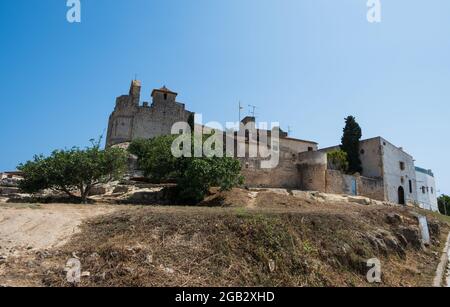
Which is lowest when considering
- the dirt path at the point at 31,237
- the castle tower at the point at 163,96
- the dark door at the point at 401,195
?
the dirt path at the point at 31,237

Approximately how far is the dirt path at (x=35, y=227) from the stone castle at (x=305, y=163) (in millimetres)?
18580

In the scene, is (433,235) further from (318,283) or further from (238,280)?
(238,280)

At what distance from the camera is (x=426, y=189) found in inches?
1806

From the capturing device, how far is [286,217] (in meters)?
11.0

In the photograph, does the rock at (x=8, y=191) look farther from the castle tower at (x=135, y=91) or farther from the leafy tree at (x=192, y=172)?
the castle tower at (x=135, y=91)

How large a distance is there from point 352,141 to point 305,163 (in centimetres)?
1075

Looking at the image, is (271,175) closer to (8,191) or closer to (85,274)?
(8,191)

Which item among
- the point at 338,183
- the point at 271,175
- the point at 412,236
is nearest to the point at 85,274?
the point at 412,236

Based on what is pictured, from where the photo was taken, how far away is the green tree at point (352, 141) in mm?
38344

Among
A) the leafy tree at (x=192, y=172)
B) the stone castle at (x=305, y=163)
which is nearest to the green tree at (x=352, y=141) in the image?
the stone castle at (x=305, y=163)

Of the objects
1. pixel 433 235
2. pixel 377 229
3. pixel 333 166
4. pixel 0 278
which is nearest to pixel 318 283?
pixel 377 229

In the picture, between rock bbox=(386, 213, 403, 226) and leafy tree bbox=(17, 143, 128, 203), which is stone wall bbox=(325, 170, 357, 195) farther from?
leafy tree bbox=(17, 143, 128, 203)

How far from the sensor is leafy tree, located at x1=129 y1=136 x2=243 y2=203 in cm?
2017

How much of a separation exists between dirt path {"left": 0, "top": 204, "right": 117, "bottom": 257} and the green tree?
3218cm
